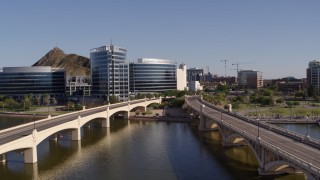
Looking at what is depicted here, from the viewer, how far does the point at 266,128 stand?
6322cm

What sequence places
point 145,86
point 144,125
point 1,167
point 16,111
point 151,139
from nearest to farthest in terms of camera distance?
1. point 1,167
2. point 151,139
3. point 144,125
4. point 16,111
5. point 145,86

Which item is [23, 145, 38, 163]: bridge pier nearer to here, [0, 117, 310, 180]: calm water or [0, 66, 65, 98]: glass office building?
[0, 117, 310, 180]: calm water

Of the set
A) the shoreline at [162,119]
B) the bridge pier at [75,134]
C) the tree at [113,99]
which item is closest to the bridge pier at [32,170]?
the bridge pier at [75,134]

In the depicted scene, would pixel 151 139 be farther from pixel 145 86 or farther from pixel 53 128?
pixel 145 86

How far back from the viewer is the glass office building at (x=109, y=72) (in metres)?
171

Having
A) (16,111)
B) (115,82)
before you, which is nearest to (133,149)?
(16,111)

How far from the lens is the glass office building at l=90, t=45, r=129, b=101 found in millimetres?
170875

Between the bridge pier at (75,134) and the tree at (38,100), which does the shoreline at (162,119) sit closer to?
the bridge pier at (75,134)

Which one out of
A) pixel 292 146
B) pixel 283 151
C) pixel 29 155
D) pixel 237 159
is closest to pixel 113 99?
pixel 29 155

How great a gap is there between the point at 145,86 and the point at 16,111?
70416 millimetres

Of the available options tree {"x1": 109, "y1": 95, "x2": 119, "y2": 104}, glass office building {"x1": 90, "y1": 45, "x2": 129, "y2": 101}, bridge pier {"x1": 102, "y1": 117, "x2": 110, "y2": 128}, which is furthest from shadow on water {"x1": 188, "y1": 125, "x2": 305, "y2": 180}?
glass office building {"x1": 90, "y1": 45, "x2": 129, "y2": 101}

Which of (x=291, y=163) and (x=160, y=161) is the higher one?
(x=291, y=163)

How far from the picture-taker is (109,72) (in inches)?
6727

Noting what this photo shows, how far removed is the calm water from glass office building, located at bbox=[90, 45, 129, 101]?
274ft
